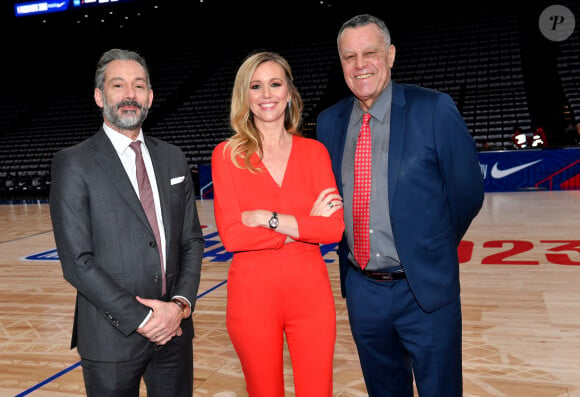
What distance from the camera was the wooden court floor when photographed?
8.18 feet

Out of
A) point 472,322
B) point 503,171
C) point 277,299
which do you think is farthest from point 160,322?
point 503,171

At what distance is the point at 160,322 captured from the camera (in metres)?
1.45

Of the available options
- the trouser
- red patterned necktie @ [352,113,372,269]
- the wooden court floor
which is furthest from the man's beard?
the wooden court floor

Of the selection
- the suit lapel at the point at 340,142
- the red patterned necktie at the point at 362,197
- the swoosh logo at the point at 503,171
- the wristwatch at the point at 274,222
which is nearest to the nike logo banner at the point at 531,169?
the swoosh logo at the point at 503,171

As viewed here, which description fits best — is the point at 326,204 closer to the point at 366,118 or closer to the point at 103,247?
the point at 366,118

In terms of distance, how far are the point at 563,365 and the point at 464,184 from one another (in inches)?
59.3

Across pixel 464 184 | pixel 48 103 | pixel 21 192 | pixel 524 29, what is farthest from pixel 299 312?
pixel 48 103

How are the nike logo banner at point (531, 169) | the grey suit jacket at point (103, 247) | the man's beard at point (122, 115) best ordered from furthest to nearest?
the nike logo banner at point (531, 169)
the man's beard at point (122, 115)
the grey suit jacket at point (103, 247)

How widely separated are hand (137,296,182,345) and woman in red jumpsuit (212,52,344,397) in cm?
18

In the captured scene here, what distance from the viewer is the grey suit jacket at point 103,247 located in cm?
140

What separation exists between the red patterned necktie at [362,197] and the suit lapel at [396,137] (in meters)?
0.08

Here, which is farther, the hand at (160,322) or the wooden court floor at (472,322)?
the wooden court floor at (472,322)

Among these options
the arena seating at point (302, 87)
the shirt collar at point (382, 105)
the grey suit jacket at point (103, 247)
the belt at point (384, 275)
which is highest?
the arena seating at point (302, 87)

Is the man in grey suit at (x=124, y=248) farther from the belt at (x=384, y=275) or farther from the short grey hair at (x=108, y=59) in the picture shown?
the belt at (x=384, y=275)
